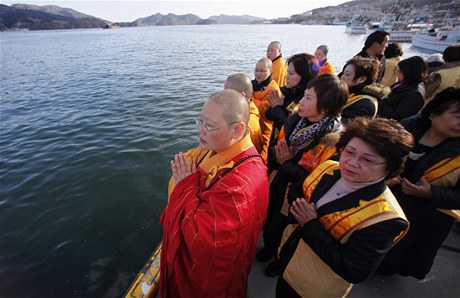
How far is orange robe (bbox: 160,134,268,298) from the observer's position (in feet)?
4.70

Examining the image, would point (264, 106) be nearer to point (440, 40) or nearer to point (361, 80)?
point (361, 80)

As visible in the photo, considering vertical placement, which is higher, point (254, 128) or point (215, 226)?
point (215, 226)

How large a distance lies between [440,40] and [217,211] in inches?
1463

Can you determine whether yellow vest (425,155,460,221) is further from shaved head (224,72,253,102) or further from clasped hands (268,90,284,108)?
shaved head (224,72,253,102)

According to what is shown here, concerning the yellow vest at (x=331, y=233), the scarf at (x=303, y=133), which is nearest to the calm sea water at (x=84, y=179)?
the yellow vest at (x=331, y=233)

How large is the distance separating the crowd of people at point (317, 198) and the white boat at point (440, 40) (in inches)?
1271

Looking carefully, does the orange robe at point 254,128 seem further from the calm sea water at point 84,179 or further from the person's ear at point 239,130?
the calm sea water at point 84,179

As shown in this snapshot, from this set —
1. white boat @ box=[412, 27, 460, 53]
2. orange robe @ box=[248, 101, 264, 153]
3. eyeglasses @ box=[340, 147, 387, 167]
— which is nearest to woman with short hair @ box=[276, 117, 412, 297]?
eyeglasses @ box=[340, 147, 387, 167]

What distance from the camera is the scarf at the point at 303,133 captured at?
209 cm

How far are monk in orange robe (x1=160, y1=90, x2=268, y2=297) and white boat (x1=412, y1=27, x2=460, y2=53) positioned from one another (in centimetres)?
3340

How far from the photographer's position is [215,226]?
1.40 meters

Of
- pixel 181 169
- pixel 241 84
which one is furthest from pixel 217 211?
pixel 241 84

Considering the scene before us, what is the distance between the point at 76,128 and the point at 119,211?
201 inches

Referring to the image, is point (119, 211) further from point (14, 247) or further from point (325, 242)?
point (325, 242)
